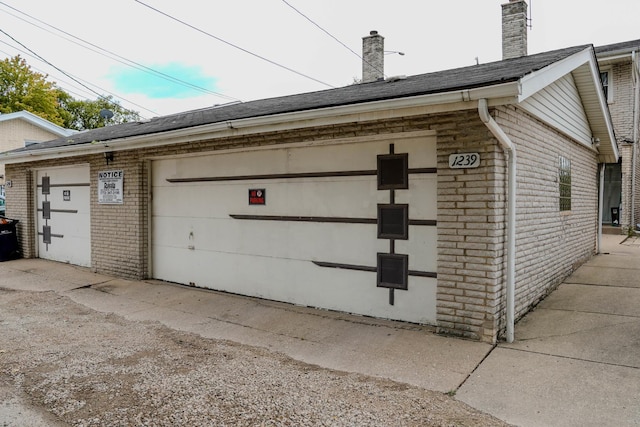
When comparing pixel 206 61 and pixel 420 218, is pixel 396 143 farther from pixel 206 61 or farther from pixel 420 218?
pixel 206 61

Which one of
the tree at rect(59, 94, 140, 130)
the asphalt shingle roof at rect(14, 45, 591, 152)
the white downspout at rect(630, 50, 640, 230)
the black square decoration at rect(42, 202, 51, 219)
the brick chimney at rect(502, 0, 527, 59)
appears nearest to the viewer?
the asphalt shingle roof at rect(14, 45, 591, 152)

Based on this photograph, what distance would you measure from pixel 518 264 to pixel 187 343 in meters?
3.77

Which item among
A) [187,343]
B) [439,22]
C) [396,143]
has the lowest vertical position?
[187,343]

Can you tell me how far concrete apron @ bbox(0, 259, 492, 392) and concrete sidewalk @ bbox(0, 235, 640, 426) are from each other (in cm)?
1

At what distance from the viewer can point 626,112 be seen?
49.4ft

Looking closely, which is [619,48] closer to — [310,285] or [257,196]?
[257,196]

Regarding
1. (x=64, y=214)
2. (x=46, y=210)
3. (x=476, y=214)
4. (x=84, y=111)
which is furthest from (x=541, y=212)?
(x=84, y=111)

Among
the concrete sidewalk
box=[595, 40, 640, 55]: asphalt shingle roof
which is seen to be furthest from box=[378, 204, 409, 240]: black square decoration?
box=[595, 40, 640, 55]: asphalt shingle roof

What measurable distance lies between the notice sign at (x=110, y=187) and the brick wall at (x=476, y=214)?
147mm

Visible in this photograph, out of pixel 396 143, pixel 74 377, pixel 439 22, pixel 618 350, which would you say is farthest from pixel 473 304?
pixel 439 22

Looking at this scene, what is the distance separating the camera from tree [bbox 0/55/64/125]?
34.7 meters

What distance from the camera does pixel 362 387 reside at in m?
3.50

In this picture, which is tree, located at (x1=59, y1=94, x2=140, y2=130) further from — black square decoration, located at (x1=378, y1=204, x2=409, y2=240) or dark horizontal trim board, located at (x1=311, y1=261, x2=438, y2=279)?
black square decoration, located at (x1=378, y1=204, x2=409, y2=240)

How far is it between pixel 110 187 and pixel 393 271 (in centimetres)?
584
